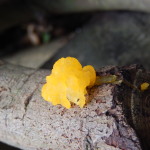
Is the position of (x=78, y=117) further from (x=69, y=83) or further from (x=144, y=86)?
(x=144, y=86)

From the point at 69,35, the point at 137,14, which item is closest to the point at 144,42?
the point at 137,14

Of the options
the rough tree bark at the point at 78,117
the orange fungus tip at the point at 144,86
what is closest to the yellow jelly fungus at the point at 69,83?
the rough tree bark at the point at 78,117

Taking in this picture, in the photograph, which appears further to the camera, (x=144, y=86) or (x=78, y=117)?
(x=144, y=86)

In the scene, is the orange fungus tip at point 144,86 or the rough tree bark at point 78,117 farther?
the orange fungus tip at point 144,86

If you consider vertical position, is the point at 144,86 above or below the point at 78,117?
above

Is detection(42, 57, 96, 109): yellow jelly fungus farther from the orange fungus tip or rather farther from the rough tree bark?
the orange fungus tip

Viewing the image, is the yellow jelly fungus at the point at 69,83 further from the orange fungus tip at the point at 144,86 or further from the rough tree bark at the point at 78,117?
the orange fungus tip at the point at 144,86

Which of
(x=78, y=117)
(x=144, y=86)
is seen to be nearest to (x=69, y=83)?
(x=78, y=117)

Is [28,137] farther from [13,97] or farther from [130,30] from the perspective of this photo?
[130,30]
